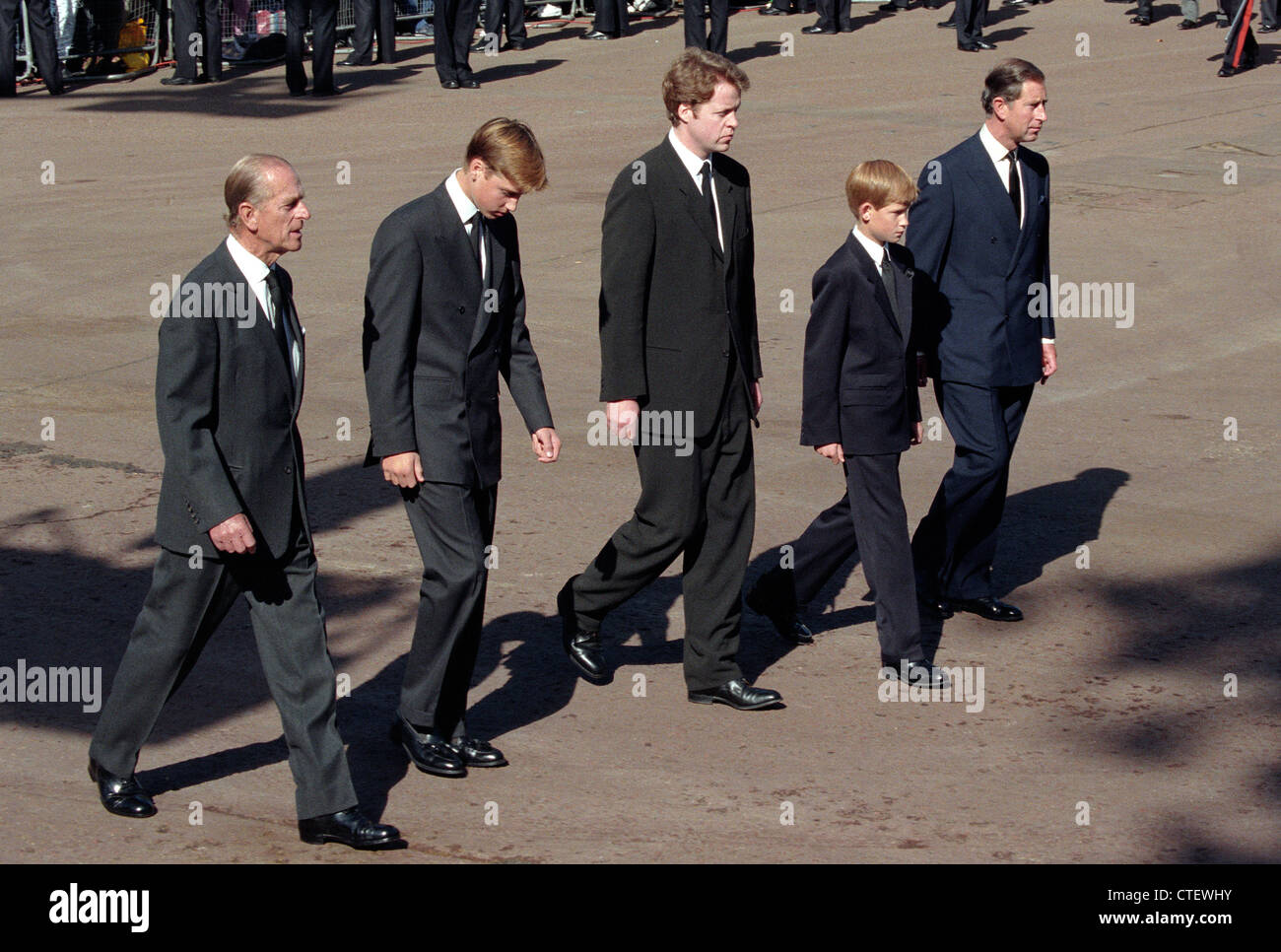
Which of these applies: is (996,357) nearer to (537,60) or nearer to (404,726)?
(404,726)

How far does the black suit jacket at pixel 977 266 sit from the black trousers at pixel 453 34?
525 inches

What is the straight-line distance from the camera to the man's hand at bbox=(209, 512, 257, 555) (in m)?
4.55

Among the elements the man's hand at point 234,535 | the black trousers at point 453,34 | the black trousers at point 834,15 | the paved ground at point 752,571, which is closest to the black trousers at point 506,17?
the black trousers at point 453,34

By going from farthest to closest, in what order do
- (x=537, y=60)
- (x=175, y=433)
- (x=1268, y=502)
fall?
(x=537, y=60) → (x=1268, y=502) → (x=175, y=433)

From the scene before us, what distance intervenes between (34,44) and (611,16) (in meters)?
7.25

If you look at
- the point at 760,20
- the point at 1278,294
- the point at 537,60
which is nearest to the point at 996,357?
the point at 1278,294

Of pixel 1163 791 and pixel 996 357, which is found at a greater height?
pixel 996 357

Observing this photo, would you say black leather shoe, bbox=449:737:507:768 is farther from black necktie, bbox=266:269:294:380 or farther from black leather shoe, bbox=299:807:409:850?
black necktie, bbox=266:269:294:380

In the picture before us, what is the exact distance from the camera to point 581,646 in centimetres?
599

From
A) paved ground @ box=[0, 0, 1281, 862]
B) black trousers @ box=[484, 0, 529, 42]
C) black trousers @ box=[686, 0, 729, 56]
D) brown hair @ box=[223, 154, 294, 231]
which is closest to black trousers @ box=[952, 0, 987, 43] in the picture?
black trousers @ box=[686, 0, 729, 56]

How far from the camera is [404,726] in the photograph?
5.28 meters

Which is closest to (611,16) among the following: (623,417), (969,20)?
(969,20)

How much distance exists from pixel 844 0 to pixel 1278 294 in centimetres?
1235

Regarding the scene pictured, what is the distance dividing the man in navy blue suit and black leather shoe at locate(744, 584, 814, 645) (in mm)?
650
